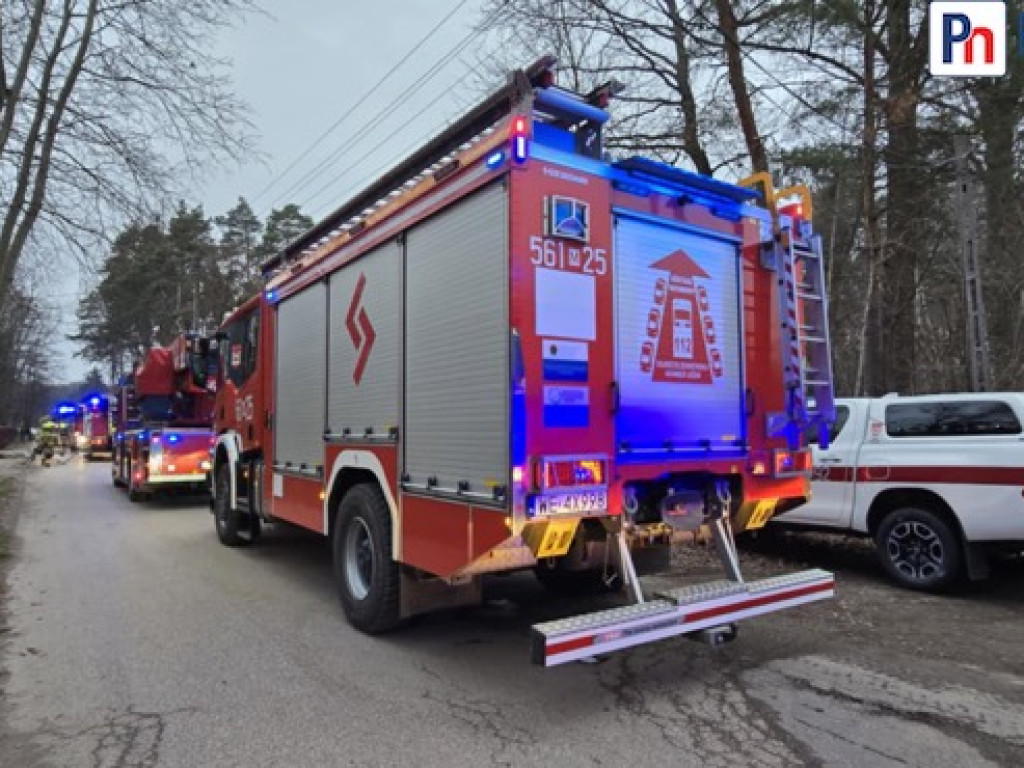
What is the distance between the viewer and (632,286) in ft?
16.1

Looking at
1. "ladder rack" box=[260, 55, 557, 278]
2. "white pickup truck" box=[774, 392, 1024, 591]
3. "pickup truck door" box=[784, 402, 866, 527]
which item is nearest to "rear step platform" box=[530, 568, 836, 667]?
"white pickup truck" box=[774, 392, 1024, 591]

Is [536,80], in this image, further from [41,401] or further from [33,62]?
[41,401]

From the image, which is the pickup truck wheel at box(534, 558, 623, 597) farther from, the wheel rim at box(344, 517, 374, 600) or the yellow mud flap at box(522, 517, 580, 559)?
the yellow mud flap at box(522, 517, 580, 559)

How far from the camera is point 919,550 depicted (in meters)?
7.14

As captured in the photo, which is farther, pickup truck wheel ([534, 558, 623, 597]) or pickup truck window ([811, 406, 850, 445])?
pickup truck window ([811, 406, 850, 445])

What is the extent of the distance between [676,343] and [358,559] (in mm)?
2930

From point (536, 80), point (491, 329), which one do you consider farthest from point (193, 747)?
point (536, 80)

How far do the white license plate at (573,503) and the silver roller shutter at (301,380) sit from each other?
3096 mm

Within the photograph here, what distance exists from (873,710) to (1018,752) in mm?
702

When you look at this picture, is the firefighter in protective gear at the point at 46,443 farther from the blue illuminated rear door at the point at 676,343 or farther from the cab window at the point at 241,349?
the blue illuminated rear door at the point at 676,343

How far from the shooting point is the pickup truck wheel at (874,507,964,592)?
6883mm

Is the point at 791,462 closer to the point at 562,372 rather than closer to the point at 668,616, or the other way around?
the point at 668,616

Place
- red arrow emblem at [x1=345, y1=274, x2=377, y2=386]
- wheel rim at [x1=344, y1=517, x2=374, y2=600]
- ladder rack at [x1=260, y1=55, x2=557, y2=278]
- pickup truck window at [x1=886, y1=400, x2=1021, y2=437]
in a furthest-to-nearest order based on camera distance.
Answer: pickup truck window at [x1=886, y1=400, x2=1021, y2=437]
red arrow emblem at [x1=345, y1=274, x2=377, y2=386]
wheel rim at [x1=344, y1=517, x2=374, y2=600]
ladder rack at [x1=260, y1=55, x2=557, y2=278]

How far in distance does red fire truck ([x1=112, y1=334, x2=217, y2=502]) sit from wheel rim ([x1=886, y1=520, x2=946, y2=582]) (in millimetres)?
11549
